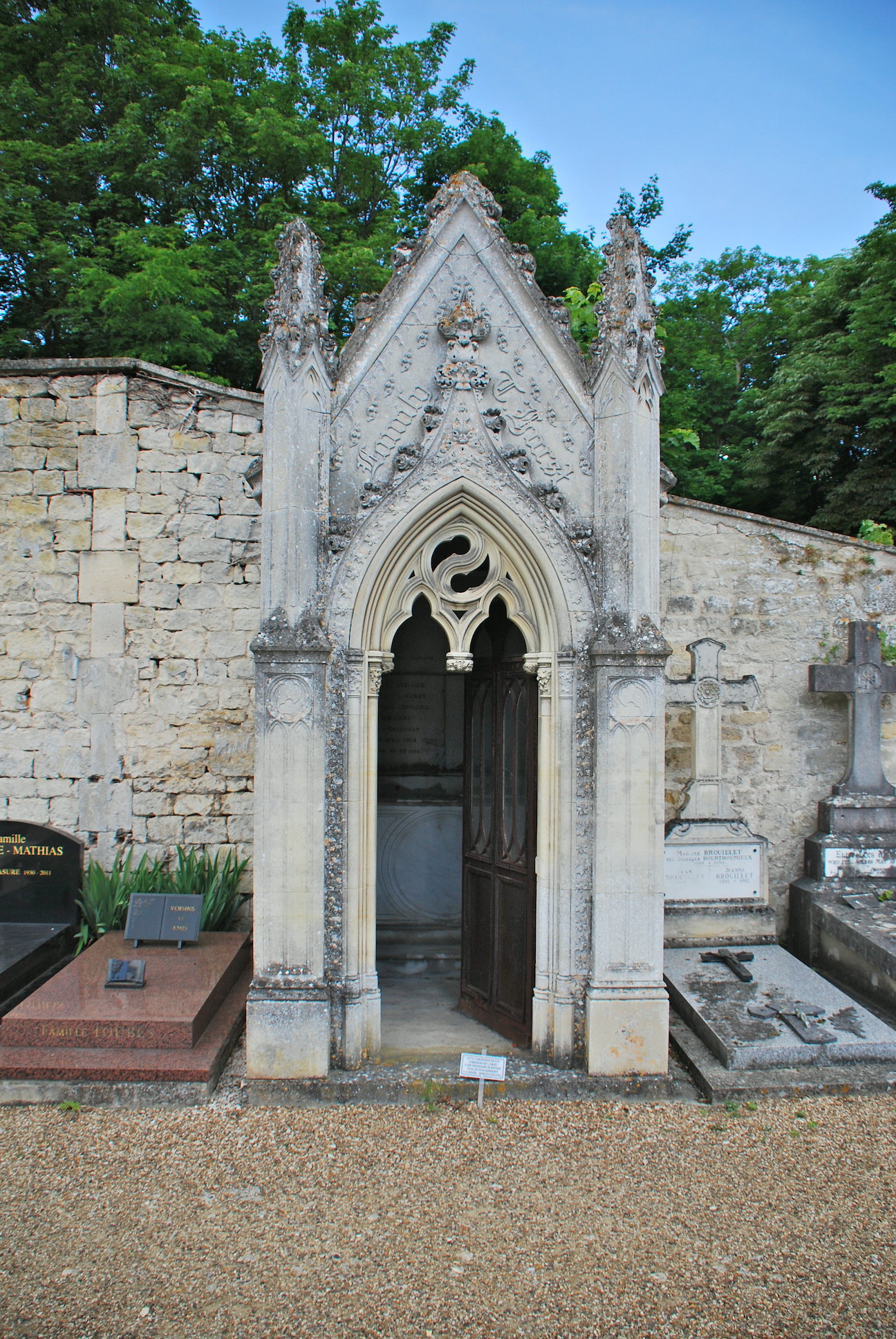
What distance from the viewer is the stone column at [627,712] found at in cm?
430

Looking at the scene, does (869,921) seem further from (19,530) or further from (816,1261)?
(19,530)

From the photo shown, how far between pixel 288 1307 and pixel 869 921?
486 centimetres

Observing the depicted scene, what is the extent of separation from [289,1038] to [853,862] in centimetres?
503

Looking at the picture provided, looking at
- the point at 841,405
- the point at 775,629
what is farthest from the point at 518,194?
the point at 775,629

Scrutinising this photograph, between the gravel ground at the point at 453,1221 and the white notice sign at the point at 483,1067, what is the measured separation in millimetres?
181

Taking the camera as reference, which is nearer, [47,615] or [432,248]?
[432,248]

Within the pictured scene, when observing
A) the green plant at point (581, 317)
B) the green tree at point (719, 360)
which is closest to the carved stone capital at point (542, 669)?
the green plant at point (581, 317)

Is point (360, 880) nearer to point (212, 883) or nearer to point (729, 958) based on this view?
point (212, 883)

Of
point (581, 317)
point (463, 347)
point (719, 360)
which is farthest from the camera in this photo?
point (719, 360)

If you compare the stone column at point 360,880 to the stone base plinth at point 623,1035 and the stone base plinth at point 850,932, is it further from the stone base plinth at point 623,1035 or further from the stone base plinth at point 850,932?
the stone base plinth at point 850,932

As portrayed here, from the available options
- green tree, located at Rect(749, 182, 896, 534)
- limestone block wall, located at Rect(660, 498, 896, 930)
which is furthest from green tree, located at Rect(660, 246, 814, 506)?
limestone block wall, located at Rect(660, 498, 896, 930)

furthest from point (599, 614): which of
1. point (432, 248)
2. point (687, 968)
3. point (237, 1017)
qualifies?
point (237, 1017)

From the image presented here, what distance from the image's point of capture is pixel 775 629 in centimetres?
709

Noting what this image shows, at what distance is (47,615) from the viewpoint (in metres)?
6.73
